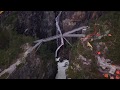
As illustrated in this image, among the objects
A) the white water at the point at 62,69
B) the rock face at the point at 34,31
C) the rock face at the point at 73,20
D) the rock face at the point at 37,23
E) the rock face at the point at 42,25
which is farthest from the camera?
the rock face at the point at 73,20

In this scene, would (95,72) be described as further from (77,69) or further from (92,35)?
(92,35)

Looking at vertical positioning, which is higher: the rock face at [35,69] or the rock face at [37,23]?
the rock face at [37,23]

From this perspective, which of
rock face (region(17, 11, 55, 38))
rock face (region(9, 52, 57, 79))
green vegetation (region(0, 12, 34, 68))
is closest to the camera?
rock face (region(9, 52, 57, 79))

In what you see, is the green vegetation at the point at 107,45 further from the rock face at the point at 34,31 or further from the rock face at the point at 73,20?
the rock face at the point at 34,31

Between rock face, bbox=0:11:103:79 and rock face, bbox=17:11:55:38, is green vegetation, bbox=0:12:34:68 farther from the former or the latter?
rock face, bbox=17:11:55:38

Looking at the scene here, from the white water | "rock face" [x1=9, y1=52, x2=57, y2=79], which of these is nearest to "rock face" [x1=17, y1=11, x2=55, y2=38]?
the white water

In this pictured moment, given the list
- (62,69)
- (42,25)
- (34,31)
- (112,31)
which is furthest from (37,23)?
(112,31)

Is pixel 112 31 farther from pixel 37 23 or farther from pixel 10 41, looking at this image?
pixel 10 41

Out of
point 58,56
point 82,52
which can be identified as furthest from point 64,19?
point 82,52

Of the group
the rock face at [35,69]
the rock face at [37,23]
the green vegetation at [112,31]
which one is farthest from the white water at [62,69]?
the green vegetation at [112,31]
